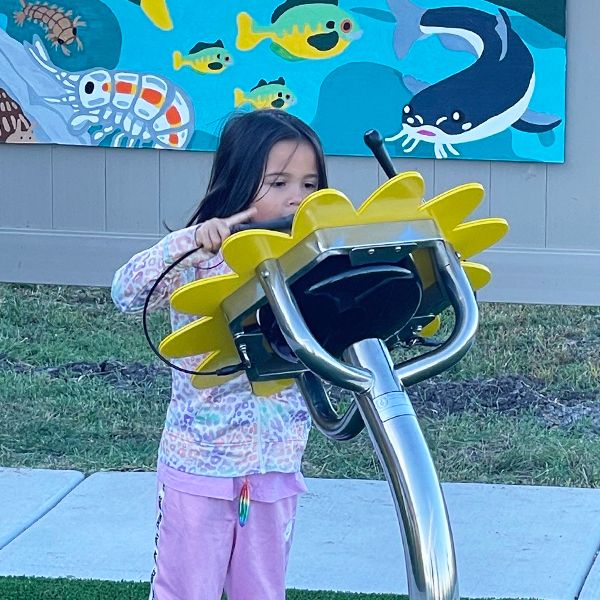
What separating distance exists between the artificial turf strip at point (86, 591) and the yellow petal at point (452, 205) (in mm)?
1991

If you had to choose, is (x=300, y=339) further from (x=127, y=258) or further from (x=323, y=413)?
(x=127, y=258)

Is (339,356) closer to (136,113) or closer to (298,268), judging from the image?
(298,268)

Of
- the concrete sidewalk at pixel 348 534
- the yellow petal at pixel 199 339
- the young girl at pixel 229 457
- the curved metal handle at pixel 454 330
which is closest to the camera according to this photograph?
the curved metal handle at pixel 454 330

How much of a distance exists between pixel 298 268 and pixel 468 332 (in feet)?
0.69

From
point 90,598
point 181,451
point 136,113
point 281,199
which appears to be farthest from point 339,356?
point 136,113

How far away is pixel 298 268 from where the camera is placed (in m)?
1.41

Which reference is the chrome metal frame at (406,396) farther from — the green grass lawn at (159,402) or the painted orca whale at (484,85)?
the painted orca whale at (484,85)

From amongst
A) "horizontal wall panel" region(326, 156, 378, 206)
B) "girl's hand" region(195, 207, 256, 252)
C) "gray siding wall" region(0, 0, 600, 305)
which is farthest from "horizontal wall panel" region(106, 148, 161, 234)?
"girl's hand" region(195, 207, 256, 252)

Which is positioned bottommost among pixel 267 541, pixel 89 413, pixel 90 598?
pixel 89 413

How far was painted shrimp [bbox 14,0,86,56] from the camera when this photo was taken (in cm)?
540

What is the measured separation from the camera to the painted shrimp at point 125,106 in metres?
5.30

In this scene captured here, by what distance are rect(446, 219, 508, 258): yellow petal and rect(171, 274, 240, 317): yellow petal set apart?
0.27 m

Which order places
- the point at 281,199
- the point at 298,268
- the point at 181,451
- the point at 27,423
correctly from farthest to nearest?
the point at 27,423, the point at 181,451, the point at 281,199, the point at 298,268

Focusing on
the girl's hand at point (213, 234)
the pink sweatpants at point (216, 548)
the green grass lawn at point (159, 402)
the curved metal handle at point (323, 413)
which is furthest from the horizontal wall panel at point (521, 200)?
the curved metal handle at point (323, 413)
